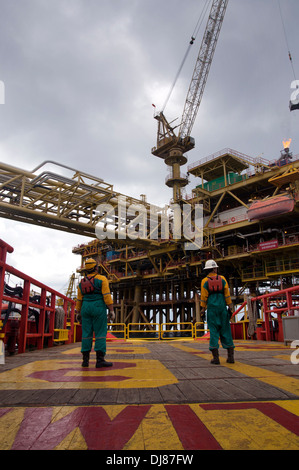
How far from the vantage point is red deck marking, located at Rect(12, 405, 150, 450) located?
5.64ft

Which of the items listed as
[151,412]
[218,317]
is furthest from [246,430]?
[218,317]

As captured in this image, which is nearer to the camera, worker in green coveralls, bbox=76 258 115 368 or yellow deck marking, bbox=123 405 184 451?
yellow deck marking, bbox=123 405 184 451

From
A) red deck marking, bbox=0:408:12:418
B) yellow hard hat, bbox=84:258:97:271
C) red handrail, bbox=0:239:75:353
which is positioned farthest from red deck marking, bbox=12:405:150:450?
red handrail, bbox=0:239:75:353

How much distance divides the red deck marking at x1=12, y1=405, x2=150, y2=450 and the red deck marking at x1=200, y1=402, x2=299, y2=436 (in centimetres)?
54

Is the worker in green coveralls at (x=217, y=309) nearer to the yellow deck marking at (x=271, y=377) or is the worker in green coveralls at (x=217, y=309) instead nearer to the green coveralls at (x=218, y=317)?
the green coveralls at (x=218, y=317)

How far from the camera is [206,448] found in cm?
166

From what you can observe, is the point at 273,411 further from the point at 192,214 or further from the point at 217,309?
the point at 192,214

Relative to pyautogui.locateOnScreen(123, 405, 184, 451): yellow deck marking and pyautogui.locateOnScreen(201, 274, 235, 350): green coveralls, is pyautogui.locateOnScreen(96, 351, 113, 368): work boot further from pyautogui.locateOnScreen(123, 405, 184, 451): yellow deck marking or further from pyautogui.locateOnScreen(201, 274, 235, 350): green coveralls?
pyautogui.locateOnScreen(123, 405, 184, 451): yellow deck marking

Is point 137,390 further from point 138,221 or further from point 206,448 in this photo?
point 138,221

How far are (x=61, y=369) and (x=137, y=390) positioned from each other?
5.72 feet

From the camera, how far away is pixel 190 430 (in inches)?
74.5

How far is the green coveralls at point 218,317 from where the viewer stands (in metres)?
5.14

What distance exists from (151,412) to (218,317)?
10.5ft

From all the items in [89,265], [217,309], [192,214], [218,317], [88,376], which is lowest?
[88,376]
